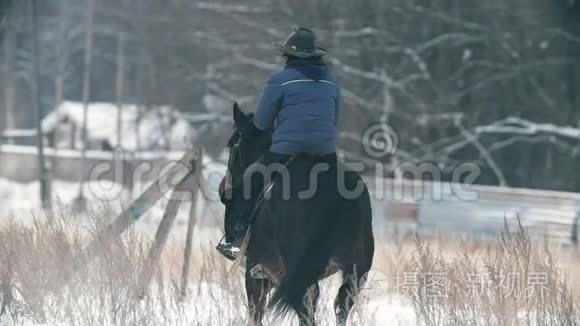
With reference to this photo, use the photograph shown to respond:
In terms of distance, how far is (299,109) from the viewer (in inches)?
237

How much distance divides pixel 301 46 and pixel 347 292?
5.51ft

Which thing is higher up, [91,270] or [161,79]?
[161,79]

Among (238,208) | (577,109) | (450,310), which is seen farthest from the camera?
(577,109)

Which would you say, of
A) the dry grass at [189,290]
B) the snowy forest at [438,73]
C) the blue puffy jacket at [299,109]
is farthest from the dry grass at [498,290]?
the snowy forest at [438,73]

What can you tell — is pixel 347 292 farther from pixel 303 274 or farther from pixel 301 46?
pixel 301 46

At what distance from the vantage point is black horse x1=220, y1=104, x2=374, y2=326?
574cm

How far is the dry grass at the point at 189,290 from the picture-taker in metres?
5.83

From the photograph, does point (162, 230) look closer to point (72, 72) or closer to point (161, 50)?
point (161, 50)

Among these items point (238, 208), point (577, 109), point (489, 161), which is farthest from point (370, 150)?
point (238, 208)

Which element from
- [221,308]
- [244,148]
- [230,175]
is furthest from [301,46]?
[221,308]

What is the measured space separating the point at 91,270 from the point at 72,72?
43715 millimetres

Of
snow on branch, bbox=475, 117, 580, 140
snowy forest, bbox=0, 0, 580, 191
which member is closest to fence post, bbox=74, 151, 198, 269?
snowy forest, bbox=0, 0, 580, 191

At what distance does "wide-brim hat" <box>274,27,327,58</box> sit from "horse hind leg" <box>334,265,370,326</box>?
1.46m

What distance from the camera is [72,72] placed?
48906mm
